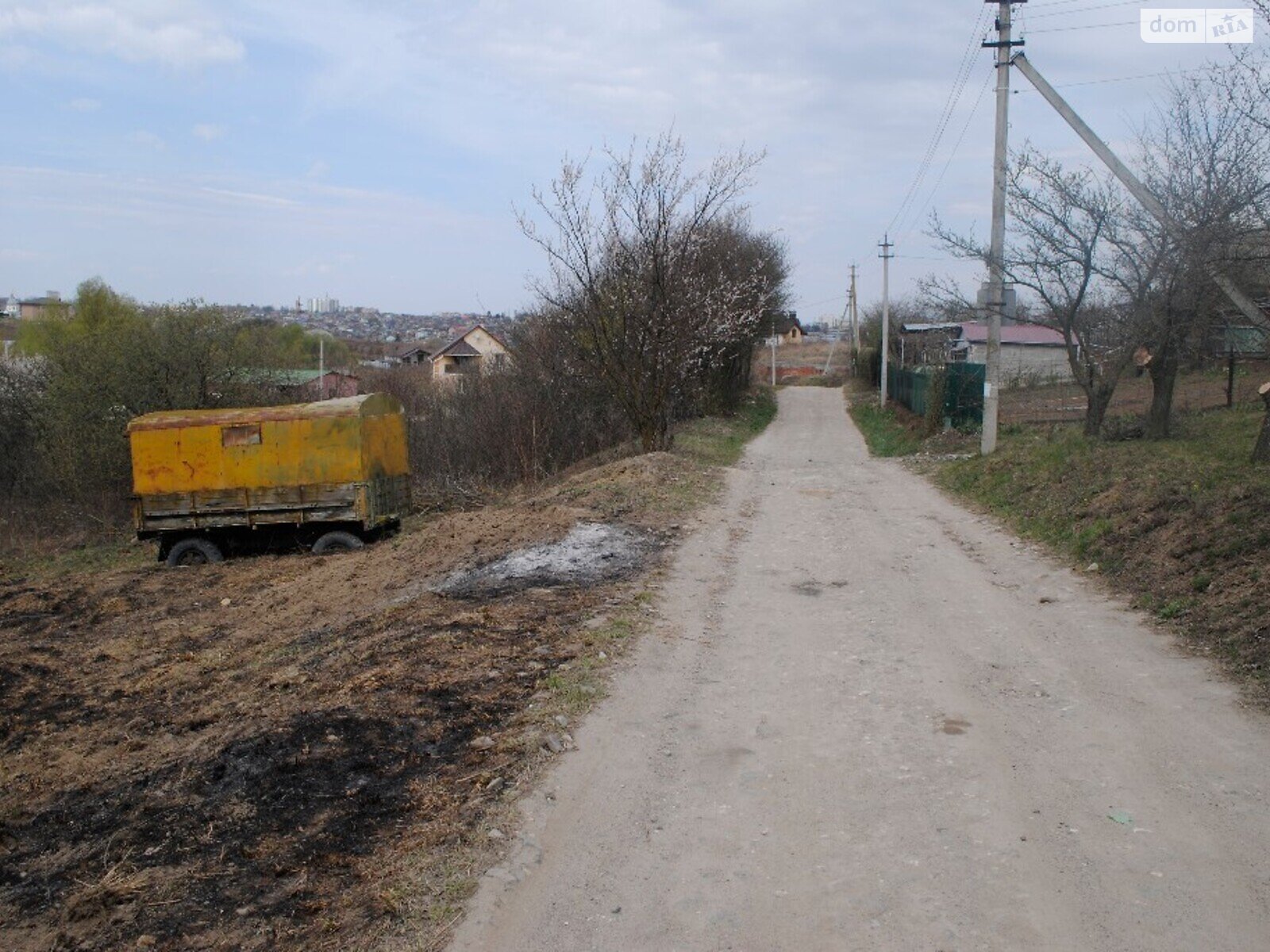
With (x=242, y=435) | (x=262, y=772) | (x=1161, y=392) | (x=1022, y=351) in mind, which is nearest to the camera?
(x=262, y=772)

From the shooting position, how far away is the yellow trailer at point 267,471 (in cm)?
1695

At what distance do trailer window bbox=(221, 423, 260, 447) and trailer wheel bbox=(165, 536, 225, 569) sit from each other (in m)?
2.02

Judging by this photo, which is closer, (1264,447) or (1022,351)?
(1264,447)

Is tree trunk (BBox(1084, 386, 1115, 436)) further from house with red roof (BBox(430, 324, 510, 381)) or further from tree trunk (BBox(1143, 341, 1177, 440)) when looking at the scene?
house with red roof (BBox(430, 324, 510, 381))

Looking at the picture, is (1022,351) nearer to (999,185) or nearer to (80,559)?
(999,185)

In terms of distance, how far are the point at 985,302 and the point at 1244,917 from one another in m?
16.2

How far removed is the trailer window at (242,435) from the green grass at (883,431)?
14588 mm

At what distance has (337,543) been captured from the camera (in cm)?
1730

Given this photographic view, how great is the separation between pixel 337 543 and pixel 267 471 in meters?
1.63

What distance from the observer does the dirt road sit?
4.05 metres

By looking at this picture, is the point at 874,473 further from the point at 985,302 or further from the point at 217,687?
the point at 217,687

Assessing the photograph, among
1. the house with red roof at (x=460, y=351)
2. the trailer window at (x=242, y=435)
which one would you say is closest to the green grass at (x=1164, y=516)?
the trailer window at (x=242, y=435)

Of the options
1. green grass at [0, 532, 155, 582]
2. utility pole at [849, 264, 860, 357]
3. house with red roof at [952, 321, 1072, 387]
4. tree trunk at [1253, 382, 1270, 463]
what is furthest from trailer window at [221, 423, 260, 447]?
utility pole at [849, 264, 860, 357]

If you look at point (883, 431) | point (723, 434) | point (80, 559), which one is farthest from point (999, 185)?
point (80, 559)
